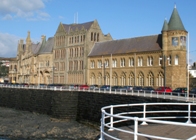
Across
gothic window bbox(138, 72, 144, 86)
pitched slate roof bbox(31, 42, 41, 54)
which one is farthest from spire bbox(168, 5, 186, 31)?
pitched slate roof bbox(31, 42, 41, 54)

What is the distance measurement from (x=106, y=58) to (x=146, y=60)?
12.4 meters

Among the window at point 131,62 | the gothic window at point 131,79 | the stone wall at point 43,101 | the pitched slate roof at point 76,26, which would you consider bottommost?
the stone wall at point 43,101

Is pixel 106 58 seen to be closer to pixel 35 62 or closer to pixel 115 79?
pixel 115 79

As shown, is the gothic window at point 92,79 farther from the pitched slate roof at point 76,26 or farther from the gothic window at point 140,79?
the gothic window at point 140,79

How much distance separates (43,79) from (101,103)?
61.5m

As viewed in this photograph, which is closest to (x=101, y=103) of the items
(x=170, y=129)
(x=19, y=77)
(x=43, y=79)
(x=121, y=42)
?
(x=170, y=129)

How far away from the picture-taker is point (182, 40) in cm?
6244

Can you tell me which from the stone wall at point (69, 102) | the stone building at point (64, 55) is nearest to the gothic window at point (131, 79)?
the stone building at point (64, 55)

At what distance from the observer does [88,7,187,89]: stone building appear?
2453 inches

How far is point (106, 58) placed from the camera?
77.1m

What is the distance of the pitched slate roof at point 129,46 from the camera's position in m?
67.6

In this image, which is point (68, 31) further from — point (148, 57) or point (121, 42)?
point (148, 57)

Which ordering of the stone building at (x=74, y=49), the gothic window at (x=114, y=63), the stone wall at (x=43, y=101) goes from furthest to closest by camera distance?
the stone building at (x=74, y=49) → the gothic window at (x=114, y=63) → the stone wall at (x=43, y=101)

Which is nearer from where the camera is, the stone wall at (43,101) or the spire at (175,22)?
the stone wall at (43,101)
